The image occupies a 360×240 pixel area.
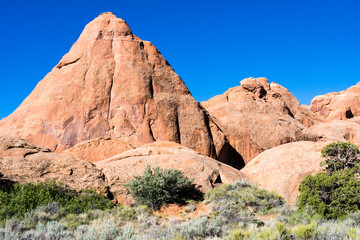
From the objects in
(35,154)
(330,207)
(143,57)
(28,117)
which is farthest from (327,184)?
(28,117)

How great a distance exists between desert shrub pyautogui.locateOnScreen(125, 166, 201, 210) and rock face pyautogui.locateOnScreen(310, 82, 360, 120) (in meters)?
46.2

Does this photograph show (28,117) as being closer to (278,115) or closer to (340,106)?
(278,115)

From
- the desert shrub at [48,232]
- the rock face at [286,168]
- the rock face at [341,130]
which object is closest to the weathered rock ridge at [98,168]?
the rock face at [286,168]

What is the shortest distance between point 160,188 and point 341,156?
25.5 feet

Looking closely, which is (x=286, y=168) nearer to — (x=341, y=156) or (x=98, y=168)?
(x=341, y=156)

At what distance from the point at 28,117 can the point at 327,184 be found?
2132 cm

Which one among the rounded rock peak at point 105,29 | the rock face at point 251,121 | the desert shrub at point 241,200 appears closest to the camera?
the desert shrub at point 241,200

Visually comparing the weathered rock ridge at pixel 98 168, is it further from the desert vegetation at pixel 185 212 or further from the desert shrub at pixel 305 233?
the desert shrub at pixel 305 233

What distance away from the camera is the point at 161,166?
1374 cm

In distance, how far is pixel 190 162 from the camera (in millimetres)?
14359

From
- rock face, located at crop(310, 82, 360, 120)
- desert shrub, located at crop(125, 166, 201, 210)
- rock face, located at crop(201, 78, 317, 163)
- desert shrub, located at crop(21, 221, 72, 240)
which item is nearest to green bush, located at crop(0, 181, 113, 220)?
desert shrub, located at crop(125, 166, 201, 210)

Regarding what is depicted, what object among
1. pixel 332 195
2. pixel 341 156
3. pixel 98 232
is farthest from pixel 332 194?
pixel 98 232

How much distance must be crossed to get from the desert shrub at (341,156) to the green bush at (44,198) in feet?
30.1

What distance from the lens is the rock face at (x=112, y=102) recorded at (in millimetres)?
21672
